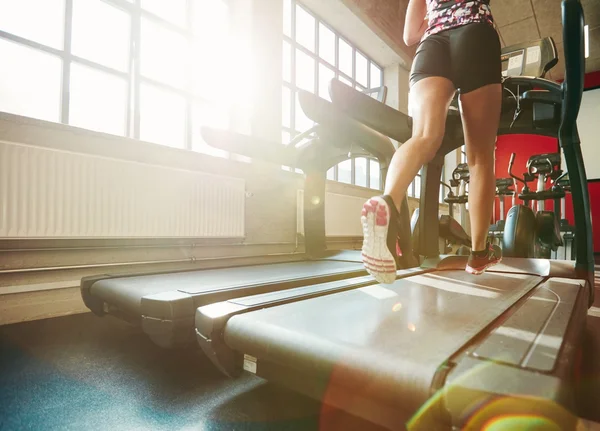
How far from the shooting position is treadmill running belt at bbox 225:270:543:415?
2.04 feet

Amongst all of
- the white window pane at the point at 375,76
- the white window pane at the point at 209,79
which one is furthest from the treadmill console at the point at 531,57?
the white window pane at the point at 375,76

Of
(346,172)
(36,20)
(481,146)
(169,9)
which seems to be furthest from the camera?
(346,172)

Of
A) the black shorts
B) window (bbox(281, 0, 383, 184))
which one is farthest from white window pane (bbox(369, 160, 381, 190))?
the black shorts

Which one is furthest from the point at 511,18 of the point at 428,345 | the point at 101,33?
the point at 428,345

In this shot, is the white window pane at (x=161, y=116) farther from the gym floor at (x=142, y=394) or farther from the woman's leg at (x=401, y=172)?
the woman's leg at (x=401, y=172)

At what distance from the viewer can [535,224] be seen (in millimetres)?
2947

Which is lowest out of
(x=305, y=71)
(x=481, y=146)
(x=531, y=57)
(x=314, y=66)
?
(x=481, y=146)

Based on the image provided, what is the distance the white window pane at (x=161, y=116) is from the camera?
8.64 ft

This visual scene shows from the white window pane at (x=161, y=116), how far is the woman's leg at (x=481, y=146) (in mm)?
1907

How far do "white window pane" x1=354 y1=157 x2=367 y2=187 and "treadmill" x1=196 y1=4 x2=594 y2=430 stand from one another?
3.66m

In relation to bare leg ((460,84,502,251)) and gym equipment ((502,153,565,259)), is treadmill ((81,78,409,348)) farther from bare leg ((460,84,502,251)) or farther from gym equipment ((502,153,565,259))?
gym equipment ((502,153,565,259))

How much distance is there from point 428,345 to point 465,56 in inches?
41.0

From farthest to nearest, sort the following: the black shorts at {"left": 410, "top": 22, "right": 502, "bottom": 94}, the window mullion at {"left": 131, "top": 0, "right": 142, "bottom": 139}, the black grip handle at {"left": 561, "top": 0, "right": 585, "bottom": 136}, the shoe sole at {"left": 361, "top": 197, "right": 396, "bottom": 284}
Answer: the window mullion at {"left": 131, "top": 0, "right": 142, "bottom": 139}, the black grip handle at {"left": 561, "top": 0, "right": 585, "bottom": 136}, the black shorts at {"left": 410, "top": 22, "right": 502, "bottom": 94}, the shoe sole at {"left": 361, "top": 197, "right": 396, "bottom": 284}

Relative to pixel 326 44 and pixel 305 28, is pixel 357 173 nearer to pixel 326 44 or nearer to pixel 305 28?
pixel 326 44
